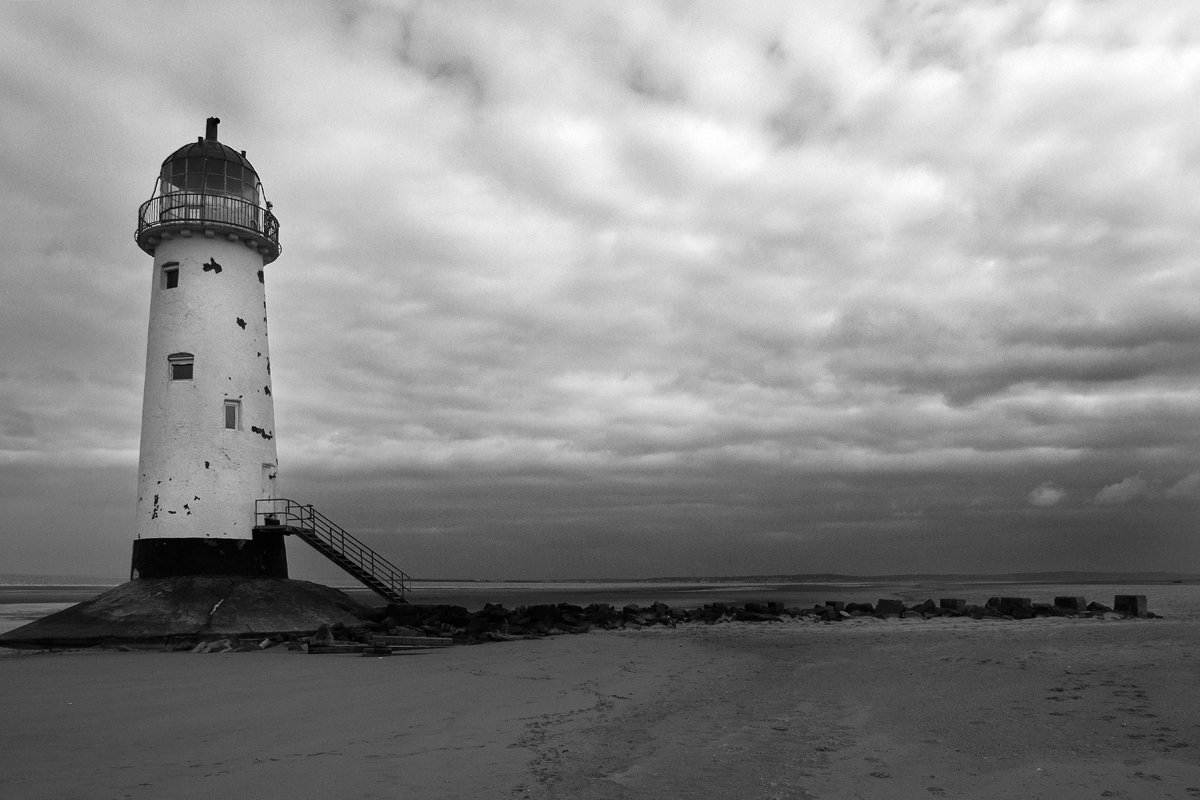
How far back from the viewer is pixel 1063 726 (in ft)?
29.7

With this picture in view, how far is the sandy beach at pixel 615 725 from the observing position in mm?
7133

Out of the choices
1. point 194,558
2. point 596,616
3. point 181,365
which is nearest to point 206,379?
point 181,365

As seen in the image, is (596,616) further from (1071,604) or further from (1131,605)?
(1131,605)

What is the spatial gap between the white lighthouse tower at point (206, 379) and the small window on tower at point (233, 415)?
2 cm

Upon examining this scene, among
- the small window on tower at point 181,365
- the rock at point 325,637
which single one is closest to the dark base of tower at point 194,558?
the rock at point 325,637

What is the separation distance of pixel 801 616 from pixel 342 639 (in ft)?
52.4

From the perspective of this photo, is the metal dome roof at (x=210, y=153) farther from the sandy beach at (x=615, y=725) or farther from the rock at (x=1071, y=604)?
the rock at (x=1071, y=604)

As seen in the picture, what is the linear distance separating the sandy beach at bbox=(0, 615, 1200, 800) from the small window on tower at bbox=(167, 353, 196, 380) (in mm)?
7247

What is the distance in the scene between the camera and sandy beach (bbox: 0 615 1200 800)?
23.4ft

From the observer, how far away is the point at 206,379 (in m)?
21.4

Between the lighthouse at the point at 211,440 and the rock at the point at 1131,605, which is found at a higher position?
the lighthouse at the point at 211,440

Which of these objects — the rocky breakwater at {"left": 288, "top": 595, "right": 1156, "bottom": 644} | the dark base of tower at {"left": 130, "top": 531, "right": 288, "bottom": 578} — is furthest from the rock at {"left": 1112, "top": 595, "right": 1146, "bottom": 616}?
the dark base of tower at {"left": 130, "top": 531, "right": 288, "bottom": 578}

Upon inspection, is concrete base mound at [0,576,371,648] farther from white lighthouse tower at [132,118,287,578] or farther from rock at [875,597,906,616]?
rock at [875,597,906,616]

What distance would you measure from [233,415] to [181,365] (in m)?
1.69
